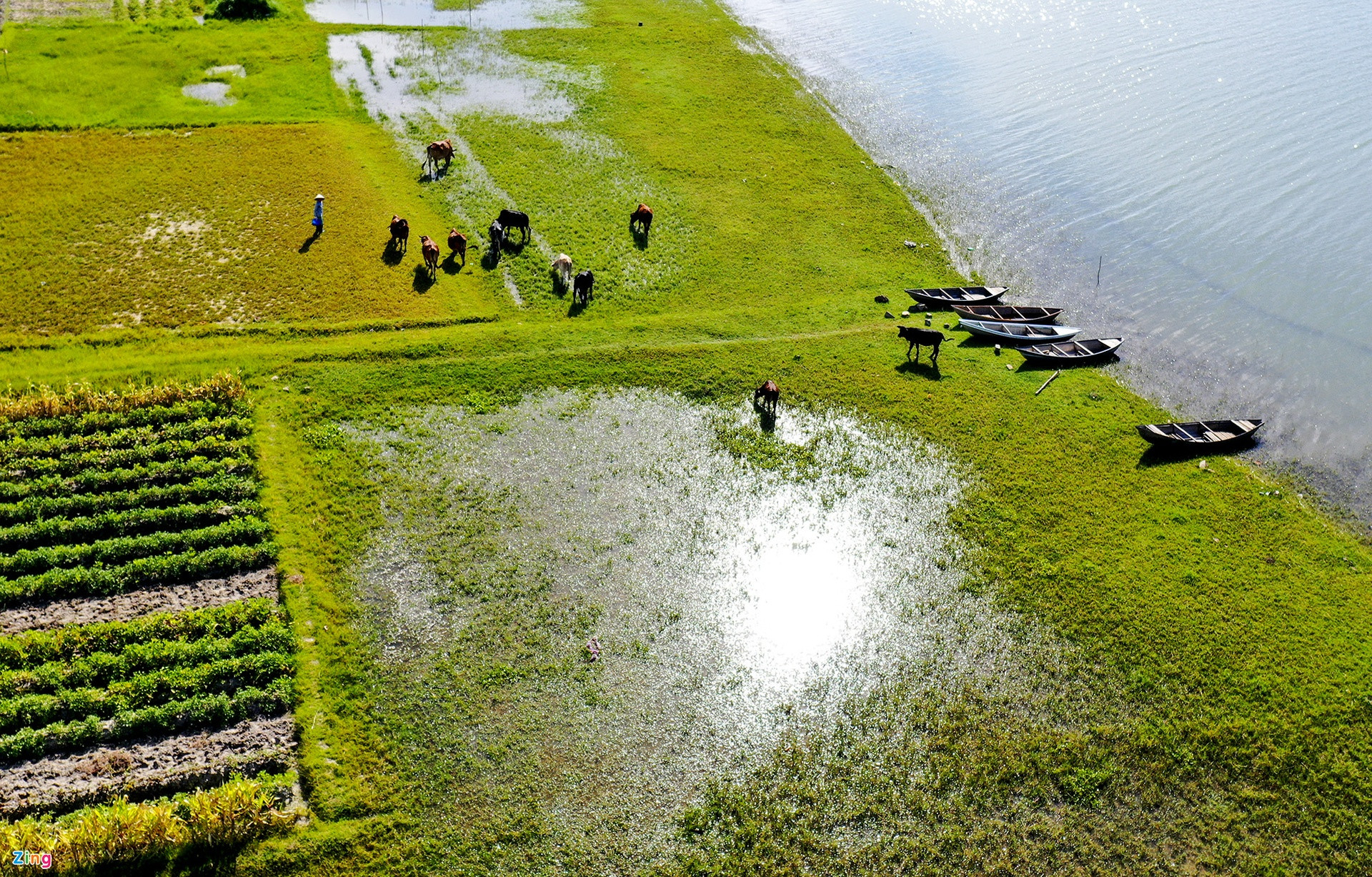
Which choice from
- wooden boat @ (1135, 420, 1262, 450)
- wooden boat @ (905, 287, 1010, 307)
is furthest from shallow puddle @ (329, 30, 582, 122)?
wooden boat @ (1135, 420, 1262, 450)

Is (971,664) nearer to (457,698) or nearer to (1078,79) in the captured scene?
(457,698)

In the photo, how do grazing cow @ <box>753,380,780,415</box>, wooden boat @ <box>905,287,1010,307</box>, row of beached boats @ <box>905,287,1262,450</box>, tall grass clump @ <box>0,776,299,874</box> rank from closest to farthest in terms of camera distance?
1. tall grass clump @ <box>0,776,299,874</box>
2. grazing cow @ <box>753,380,780,415</box>
3. row of beached boats @ <box>905,287,1262,450</box>
4. wooden boat @ <box>905,287,1010,307</box>

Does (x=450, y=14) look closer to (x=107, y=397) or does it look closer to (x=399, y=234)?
(x=399, y=234)

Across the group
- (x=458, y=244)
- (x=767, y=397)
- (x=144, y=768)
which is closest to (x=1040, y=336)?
(x=767, y=397)

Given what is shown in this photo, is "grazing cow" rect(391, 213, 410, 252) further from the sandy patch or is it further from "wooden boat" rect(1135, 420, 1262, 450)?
"wooden boat" rect(1135, 420, 1262, 450)

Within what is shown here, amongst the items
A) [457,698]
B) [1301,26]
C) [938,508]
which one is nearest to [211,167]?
[457,698]

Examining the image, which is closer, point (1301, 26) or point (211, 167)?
point (211, 167)
